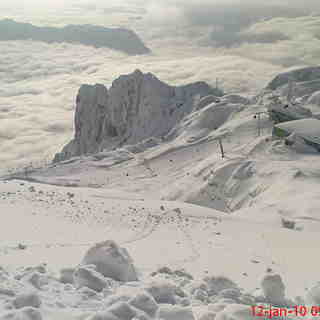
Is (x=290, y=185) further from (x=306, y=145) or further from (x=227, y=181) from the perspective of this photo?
(x=306, y=145)

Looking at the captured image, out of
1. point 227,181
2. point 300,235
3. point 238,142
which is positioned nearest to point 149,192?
point 227,181

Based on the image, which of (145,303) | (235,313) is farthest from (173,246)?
(235,313)

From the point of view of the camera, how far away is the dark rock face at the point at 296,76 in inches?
3248

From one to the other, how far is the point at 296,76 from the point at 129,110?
101ft

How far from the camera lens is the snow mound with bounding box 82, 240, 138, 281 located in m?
10.1

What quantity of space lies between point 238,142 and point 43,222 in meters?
34.0

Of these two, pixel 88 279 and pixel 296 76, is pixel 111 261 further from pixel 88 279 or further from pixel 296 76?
pixel 296 76

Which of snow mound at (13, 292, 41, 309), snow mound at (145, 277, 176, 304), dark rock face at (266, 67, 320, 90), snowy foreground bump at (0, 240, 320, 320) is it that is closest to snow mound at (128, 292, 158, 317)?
snowy foreground bump at (0, 240, 320, 320)

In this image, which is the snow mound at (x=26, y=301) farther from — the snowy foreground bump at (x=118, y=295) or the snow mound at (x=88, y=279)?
the snow mound at (x=88, y=279)

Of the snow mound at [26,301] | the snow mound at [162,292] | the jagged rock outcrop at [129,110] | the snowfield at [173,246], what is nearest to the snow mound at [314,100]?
the jagged rock outcrop at [129,110]

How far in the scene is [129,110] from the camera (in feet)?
295

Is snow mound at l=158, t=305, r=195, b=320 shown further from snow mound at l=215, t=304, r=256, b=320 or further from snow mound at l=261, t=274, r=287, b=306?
snow mound at l=261, t=274, r=287, b=306

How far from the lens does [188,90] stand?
8544 cm
